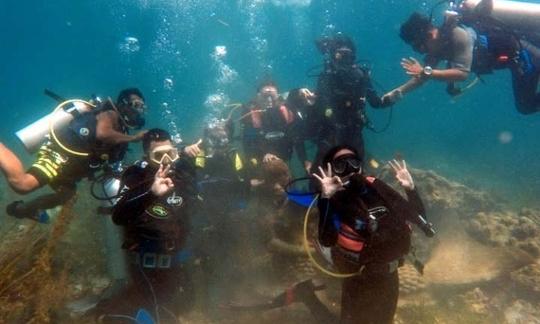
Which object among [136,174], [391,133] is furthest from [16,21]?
[136,174]

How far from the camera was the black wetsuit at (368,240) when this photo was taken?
4.16 metres

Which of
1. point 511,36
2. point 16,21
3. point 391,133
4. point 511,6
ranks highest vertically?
point 511,6

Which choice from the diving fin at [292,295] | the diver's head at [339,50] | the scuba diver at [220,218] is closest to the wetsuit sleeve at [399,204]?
the diving fin at [292,295]

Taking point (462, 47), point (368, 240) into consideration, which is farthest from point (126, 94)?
point (462, 47)

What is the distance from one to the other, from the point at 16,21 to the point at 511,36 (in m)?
77.9

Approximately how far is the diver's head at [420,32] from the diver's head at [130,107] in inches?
213

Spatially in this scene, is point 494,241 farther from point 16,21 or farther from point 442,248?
point 16,21

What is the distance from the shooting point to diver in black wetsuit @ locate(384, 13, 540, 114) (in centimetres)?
732

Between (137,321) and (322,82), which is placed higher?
(322,82)

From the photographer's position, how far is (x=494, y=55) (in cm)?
788

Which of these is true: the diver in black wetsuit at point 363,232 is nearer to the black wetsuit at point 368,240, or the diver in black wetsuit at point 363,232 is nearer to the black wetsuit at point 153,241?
Result: the black wetsuit at point 368,240

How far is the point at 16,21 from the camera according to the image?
6531cm

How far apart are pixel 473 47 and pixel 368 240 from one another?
18.0ft

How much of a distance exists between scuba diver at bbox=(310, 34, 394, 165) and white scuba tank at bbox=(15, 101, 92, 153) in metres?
4.96
